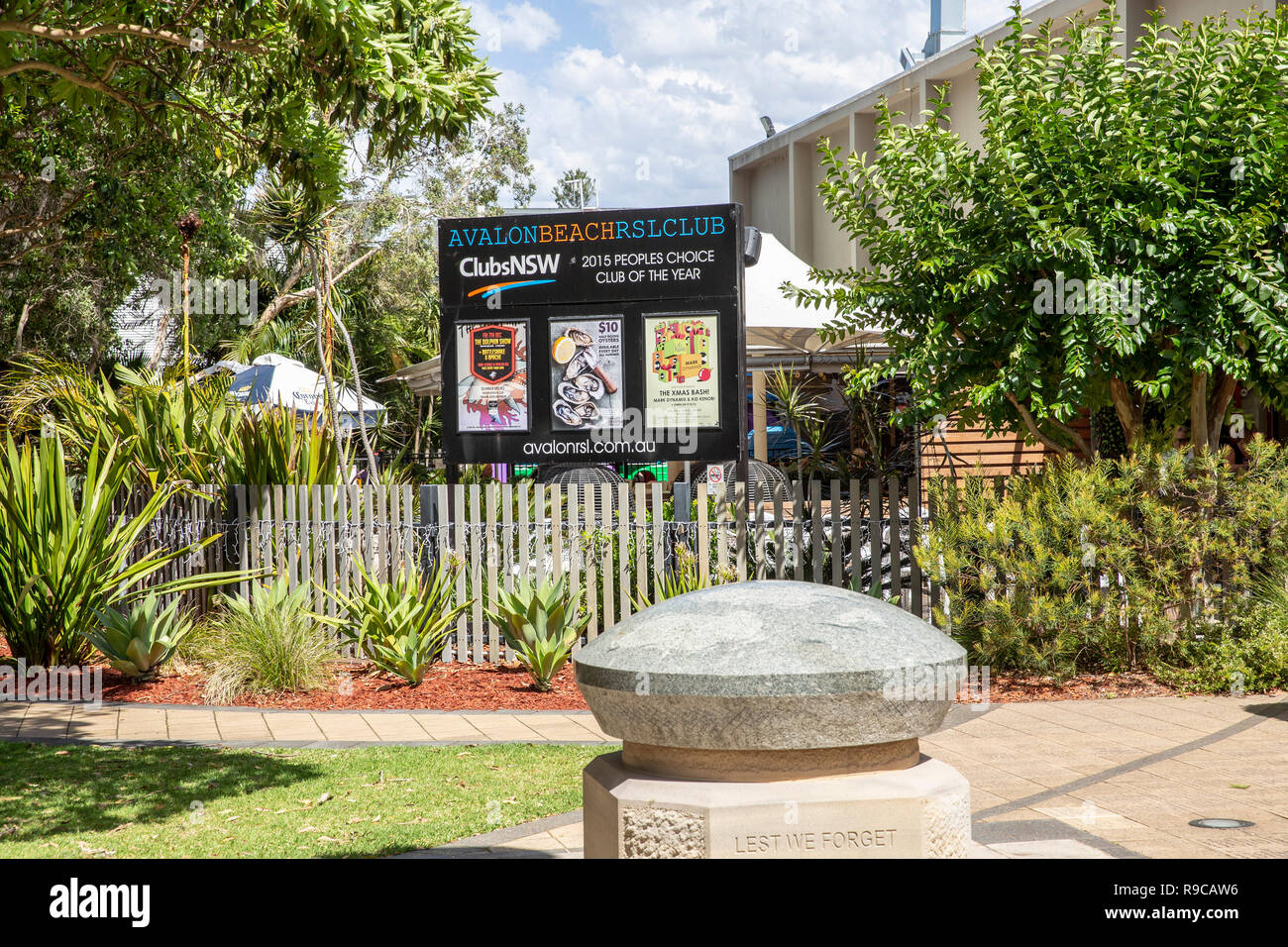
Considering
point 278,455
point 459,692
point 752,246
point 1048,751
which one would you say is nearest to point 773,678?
point 1048,751

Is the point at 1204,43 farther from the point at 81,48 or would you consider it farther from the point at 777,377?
the point at 777,377

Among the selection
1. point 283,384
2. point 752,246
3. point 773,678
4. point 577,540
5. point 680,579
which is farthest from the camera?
point 283,384

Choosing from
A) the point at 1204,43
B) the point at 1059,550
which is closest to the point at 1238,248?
the point at 1204,43

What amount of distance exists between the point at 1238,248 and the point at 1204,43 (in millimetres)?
1386

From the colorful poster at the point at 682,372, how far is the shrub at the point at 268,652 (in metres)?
3.45

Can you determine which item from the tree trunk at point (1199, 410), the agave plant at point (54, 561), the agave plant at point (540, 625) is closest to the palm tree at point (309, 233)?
the agave plant at point (54, 561)

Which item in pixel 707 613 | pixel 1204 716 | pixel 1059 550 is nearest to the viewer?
pixel 707 613

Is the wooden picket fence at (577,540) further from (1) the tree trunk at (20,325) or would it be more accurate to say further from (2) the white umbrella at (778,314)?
Result: (1) the tree trunk at (20,325)

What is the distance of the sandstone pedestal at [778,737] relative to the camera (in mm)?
3078

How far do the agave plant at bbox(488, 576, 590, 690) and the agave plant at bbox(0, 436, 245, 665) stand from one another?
6.80ft

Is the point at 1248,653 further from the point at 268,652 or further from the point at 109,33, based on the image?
the point at 109,33

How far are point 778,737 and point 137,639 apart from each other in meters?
6.86

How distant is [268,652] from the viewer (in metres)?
8.38

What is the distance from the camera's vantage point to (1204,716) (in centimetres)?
725
